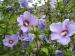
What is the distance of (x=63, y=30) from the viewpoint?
1.39 m

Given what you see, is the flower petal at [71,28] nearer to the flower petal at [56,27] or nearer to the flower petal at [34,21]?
the flower petal at [56,27]

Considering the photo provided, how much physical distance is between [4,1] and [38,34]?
2.85 ft

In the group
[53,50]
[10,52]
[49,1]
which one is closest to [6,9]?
[49,1]

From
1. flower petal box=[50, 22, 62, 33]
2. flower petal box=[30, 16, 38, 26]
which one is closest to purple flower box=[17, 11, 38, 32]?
flower petal box=[30, 16, 38, 26]

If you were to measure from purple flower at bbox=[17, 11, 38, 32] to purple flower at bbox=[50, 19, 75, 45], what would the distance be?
0.13m

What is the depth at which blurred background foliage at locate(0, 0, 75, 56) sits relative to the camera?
4.63ft

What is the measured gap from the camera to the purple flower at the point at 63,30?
1.29 m

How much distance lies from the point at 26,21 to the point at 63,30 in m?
0.21

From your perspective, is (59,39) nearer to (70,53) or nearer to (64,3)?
(70,53)

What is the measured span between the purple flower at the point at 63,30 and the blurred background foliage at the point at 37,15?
68mm

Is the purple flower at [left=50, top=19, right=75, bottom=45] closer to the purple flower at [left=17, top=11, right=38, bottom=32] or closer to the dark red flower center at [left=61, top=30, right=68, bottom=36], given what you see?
the dark red flower center at [left=61, top=30, right=68, bottom=36]

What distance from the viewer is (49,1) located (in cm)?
172

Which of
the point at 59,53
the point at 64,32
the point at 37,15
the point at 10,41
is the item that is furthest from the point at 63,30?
the point at 10,41

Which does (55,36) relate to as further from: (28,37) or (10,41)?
(10,41)
